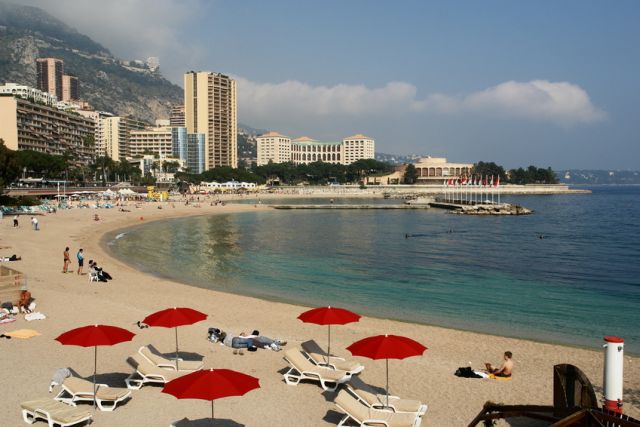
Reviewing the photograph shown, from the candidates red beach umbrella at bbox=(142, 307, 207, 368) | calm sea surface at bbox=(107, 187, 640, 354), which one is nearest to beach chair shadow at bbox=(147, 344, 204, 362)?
red beach umbrella at bbox=(142, 307, 207, 368)

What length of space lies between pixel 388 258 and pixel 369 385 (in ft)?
87.0

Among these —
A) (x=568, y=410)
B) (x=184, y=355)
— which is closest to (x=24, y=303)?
(x=184, y=355)

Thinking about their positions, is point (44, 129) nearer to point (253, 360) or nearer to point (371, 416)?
point (253, 360)

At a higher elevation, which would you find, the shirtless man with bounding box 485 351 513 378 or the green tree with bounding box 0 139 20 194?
the green tree with bounding box 0 139 20 194

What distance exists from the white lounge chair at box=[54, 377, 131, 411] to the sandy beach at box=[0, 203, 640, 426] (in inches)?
8.3

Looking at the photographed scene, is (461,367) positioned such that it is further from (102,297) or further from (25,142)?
(25,142)

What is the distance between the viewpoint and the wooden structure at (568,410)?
688 centimetres

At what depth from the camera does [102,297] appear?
69.5 feet

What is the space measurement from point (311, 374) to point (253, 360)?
2.08 meters

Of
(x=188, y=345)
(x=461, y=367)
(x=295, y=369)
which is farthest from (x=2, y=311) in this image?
(x=461, y=367)

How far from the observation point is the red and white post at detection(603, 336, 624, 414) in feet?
27.1

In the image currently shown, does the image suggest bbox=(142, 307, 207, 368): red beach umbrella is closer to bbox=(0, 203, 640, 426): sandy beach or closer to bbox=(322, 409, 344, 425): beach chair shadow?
bbox=(0, 203, 640, 426): sandy beach

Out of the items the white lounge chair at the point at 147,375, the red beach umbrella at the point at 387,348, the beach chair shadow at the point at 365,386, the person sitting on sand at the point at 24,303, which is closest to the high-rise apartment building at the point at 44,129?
the person sitting on sand at the point at 24,303

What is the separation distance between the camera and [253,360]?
44.3ft
